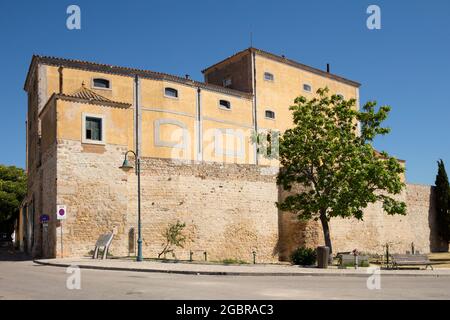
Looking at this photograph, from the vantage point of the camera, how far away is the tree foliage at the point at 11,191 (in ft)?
163

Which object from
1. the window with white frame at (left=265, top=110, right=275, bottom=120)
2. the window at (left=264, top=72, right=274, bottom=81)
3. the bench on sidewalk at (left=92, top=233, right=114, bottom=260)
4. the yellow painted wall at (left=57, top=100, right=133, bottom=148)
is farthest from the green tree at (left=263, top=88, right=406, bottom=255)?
the window at (left=264, top=72, right=274, bottom=81)

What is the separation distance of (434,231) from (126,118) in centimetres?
3580

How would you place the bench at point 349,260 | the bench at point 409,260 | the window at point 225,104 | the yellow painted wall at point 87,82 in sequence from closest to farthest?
the bench at point 409,260
the bench at point 349,260
the yellow painted wall at point 87,82
the window at point 225,104

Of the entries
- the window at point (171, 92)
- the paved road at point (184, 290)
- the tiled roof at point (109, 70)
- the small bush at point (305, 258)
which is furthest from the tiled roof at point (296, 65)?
the paved road at point (184, 290)

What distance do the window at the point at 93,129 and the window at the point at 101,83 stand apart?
27.4 feet

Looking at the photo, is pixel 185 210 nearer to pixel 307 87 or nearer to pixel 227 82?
pixel 227 82

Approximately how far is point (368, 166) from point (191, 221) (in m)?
11.0

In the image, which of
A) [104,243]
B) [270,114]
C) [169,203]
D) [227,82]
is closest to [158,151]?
[169,203]

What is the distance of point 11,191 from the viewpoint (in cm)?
5100

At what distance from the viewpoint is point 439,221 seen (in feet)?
164

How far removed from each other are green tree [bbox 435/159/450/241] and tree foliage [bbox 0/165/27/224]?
42.3 m

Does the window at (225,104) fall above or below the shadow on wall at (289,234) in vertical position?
above

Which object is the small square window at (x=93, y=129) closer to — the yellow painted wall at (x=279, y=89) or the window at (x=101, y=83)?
the window at (x=101, y=83)
